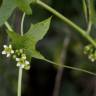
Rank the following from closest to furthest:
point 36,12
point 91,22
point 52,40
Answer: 1. point 91,22
2. point 36,12
3. point 52,40

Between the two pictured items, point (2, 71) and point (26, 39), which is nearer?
point (26, 39)

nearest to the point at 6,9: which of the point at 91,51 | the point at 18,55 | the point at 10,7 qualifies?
the point at 10,7

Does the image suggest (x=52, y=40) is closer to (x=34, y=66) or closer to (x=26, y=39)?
(x=34, y=66)

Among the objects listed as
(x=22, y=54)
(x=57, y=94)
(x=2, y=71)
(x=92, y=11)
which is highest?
(x=92, y=11)

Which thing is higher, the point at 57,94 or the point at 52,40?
the point at 52,40

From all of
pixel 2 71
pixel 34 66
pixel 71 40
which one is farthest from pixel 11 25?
pixel 34 66

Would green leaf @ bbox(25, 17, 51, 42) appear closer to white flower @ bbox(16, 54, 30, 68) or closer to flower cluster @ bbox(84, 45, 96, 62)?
white flower @ bbox(16, 54, 30, 68)
